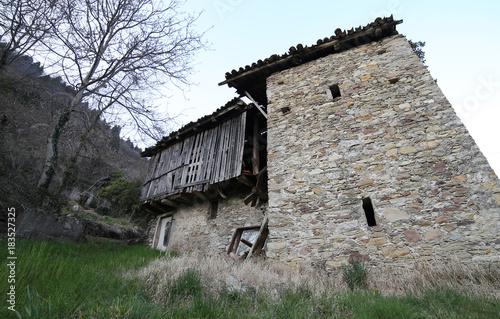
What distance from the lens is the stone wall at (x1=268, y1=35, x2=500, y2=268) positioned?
12.7ft

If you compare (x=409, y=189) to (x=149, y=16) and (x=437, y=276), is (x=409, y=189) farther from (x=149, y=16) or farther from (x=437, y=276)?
(x=149, y=16)

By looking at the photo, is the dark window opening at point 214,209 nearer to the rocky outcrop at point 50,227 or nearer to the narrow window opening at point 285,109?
the rocky outcrop at point 50,227

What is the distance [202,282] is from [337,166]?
3497mm

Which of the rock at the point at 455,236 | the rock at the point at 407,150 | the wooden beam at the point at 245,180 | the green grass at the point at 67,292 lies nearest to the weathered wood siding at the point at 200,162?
the wooden beam at the point at 245,180

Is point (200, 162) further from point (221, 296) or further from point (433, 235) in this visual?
point (433, 235)

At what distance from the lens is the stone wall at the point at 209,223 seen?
7406 mm

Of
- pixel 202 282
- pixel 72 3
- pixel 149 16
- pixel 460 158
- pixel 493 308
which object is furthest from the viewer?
pixel 149 16

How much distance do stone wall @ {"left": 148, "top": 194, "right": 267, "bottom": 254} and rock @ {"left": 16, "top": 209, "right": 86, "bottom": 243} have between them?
10.1 feet

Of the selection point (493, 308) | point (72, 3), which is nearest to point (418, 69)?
point (493, 308)

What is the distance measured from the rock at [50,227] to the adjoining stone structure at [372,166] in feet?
16.6

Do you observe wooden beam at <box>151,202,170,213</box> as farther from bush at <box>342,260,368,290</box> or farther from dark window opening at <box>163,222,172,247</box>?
bush at <box>342,260,368,290</box>

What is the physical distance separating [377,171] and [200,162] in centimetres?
576

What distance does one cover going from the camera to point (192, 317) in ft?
6.30

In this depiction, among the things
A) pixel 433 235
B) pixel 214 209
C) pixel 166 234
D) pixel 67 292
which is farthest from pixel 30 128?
pixel 433 235
